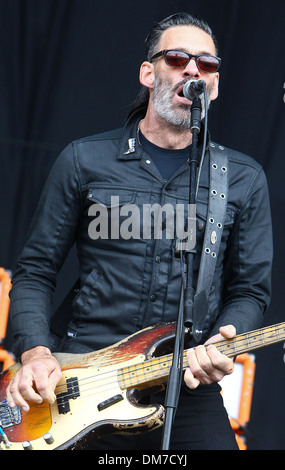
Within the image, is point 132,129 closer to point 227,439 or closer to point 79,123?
point 79,123

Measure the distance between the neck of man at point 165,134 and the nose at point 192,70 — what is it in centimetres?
26

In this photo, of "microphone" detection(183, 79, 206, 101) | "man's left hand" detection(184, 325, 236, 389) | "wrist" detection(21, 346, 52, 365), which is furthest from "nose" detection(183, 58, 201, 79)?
"wrist" detection(21, 346, 52, 365)

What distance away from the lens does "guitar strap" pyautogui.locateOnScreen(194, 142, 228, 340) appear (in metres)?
3.08

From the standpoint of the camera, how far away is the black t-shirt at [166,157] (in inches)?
130

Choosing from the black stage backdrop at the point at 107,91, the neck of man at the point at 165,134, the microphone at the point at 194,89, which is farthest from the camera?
the black stage backdrop at the point at 107,91

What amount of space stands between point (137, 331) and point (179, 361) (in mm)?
782

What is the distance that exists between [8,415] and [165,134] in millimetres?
1440

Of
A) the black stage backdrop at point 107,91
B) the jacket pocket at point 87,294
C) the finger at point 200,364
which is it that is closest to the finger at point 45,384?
the jacket pocket at point 87,294

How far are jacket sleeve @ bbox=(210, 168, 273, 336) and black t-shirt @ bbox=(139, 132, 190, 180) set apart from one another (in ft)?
1.11

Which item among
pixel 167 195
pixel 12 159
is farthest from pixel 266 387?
pixel 12 159

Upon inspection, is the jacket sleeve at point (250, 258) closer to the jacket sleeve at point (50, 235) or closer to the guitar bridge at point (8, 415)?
the jacket sleeve at point (50, 235)

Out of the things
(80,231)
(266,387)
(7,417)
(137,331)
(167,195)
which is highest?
(167,195)

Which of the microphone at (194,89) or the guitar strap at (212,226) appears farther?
the guitar strap at (212,226)

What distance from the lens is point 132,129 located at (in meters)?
3.47
